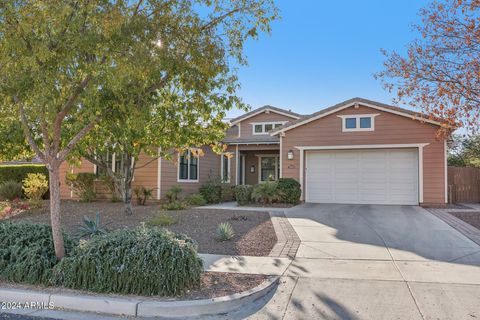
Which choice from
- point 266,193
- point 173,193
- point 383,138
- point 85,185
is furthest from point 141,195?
point 383,138

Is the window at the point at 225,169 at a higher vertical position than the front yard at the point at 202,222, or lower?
higher

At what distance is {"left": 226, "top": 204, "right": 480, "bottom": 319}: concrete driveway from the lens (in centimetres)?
475

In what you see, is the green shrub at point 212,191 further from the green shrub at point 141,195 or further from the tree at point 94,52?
the tree at point 94,52

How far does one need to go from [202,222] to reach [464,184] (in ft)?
40.9

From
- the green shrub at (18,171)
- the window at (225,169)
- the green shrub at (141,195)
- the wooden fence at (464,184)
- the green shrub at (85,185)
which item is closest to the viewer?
the green shrub at (141,195)

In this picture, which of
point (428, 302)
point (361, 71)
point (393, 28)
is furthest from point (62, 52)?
point (361, 71)

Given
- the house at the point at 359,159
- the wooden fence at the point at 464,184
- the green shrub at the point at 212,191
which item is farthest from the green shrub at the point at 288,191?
the wooden fence at the point at 464,184

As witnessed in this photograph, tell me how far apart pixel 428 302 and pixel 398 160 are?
11.2 m

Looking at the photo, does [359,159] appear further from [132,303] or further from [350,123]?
[132,303]

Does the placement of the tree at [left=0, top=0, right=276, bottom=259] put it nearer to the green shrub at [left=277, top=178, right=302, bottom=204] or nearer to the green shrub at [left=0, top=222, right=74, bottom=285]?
the green shrub at [left=0, top=222, right=74, bottom=285]

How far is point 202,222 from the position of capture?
11164 millimetres

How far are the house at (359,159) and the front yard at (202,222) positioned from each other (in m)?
3.33

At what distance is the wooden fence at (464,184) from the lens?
16.6 metres

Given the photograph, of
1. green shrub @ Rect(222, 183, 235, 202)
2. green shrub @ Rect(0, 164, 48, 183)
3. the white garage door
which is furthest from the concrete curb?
green shrub @ Rect(0, 164, 48, 183)
